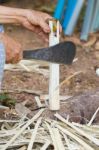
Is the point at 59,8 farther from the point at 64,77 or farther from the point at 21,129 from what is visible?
the point at 21,129

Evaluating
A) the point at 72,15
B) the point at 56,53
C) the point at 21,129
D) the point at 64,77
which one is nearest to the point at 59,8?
the point at 72,15

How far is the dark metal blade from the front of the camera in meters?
3.04

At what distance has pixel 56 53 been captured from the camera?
3.06 meters

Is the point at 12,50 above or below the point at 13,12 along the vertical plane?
below

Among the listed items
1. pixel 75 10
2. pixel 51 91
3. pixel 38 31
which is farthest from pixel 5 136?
pixel 75 10

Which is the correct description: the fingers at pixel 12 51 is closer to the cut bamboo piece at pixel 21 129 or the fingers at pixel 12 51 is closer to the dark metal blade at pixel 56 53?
the dark metal blade at pixel 56 53

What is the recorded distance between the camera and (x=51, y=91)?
3256 mm

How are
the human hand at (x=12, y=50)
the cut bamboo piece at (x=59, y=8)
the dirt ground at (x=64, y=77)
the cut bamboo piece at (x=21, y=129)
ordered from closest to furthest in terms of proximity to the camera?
the cut bamboo piece at (x=21, y=129) < the human hand at (x=12, y=50) < the dirt ground at (x=64, y=77) < the cut bamboo piece at (x=59, y=8)

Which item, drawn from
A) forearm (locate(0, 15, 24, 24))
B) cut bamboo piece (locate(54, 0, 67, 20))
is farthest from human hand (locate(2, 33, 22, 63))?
cut bamboo piece (locate(54, 0, 67, 20))

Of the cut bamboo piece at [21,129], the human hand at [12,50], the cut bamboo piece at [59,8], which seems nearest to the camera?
the cut bamboo piece at [21,129]

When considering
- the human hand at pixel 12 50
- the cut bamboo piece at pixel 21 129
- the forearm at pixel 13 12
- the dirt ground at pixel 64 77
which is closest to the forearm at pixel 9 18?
the forearm at pixel 13 12

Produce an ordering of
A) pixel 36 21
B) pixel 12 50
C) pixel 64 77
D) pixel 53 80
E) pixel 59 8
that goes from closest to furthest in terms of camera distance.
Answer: pixel 12 50 → pixel 36 21 → pixel 53 80 → pixel 64 77 → pixel 59 8

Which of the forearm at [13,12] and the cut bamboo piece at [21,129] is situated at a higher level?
the forearm at [13,12]

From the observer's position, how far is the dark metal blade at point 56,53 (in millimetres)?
3037
